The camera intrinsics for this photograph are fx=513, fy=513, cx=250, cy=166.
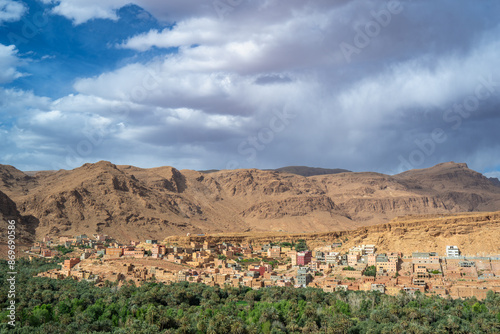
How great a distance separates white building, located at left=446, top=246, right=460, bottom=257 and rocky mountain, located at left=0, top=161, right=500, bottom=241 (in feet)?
218

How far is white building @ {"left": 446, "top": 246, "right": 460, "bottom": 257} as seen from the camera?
222 feet

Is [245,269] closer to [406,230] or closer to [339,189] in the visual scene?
[406,230]

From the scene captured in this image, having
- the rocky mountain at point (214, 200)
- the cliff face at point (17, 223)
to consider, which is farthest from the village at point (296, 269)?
the rocky mountain at point (214, 200)

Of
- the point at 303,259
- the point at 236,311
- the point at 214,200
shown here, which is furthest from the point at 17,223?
the point at 214,200

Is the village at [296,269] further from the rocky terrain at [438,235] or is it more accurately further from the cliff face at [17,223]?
the cliff face at [17,223]

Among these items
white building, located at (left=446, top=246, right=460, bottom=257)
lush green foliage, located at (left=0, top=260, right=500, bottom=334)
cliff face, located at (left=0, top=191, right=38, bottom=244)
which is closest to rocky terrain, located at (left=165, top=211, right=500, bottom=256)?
white building, located at (left=446, top=246, right=460, bottom=257)

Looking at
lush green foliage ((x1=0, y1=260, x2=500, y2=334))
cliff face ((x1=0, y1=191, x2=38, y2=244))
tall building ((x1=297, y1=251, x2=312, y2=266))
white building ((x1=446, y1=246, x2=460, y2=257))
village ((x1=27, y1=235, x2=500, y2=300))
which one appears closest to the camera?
lush green foliage ((x1=0, y1=260, x2=500, y2=334))

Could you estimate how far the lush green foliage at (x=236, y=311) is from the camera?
40.4 meters

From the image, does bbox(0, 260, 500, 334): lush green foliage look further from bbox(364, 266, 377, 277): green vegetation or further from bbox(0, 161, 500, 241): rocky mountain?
bbox(0, 161, 500, 241): rocky mountain

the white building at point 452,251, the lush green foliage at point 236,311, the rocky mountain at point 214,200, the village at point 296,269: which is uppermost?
the rocky mountain at point 214,200

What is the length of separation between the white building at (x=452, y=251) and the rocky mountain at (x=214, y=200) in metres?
66.6

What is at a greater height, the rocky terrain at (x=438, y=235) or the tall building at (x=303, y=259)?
the rocky terrain at (x=438, y=235)

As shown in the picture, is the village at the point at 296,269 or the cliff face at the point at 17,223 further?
the cliff face at the point at 17,223

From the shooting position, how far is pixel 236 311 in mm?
47250
